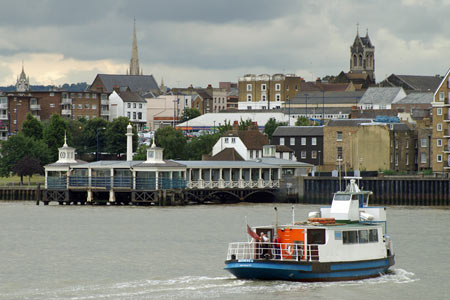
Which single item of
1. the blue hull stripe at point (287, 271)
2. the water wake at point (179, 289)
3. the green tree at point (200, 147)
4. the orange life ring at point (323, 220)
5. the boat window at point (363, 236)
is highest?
the green tree at point (200, 147)

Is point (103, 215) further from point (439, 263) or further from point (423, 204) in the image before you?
point (439, 263)

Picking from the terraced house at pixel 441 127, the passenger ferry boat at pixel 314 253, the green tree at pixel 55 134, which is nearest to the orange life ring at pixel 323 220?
the passenger ferry boat at pixel 314 253

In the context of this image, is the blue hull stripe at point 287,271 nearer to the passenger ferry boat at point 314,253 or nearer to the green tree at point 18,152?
the passenger ferry boat at point 314,253

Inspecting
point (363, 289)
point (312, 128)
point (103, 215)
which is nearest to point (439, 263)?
point (363, 289)

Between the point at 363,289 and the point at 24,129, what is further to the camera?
the point at 24,129

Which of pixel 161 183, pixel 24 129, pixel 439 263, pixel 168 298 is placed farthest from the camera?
pixel 24 129

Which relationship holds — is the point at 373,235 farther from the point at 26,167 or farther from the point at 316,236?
the point at 26,167

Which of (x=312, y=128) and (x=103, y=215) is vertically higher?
(x=312, y=128)

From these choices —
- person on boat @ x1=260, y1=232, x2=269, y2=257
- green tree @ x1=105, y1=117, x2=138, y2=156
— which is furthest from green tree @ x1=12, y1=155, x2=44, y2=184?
person on boat @ x1=260, y1=232, x2=269, y2=257

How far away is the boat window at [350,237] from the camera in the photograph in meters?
53.3

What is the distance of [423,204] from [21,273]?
64501mm

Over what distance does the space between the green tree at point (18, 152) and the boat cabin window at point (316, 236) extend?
100581mm

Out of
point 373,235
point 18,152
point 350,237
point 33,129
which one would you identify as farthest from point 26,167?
point 350,237

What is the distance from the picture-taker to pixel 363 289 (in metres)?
52.1
